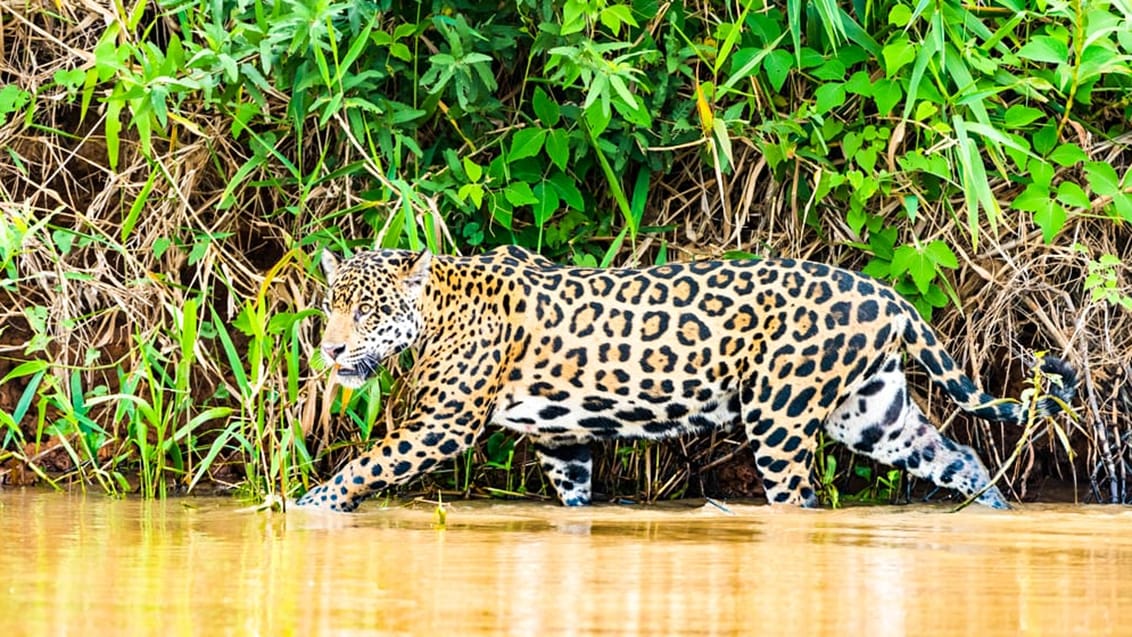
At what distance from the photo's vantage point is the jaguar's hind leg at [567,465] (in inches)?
260

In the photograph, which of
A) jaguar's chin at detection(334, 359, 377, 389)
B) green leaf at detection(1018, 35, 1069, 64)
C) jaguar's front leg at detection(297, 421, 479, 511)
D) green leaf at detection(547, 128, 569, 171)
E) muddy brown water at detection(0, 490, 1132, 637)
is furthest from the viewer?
green leaf at detection(547, 128, 569, 171)

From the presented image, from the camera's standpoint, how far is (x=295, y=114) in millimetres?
6531

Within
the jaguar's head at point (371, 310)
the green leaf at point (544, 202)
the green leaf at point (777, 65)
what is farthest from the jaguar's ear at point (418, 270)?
the green leaf at point (777, 65)

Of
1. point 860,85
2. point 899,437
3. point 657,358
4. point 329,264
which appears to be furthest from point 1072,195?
point 329,264

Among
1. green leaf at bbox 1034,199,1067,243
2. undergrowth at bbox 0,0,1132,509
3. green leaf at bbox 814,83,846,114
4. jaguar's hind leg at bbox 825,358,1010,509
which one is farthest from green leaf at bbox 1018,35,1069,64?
jaguar's hind leg at bbox 825,358,1010,509

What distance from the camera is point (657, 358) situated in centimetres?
632

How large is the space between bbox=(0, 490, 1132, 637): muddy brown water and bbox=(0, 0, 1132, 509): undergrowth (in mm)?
1047

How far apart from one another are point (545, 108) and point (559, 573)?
9.97 ft

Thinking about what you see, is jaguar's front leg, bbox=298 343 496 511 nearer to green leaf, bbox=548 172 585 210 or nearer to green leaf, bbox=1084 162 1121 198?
green leaf, bbox=548 172 585 210

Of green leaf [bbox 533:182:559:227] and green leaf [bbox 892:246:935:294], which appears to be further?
green leaf [bbox 533:182:559:227]

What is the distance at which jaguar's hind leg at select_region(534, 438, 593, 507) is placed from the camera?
6.59m

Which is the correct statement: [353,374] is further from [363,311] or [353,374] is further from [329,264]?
[329,264]

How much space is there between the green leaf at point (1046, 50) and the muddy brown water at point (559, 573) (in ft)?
5.69

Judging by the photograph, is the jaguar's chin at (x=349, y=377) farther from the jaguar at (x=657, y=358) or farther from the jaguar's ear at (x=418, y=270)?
the jaguar's ear at (x=418, y=270)
